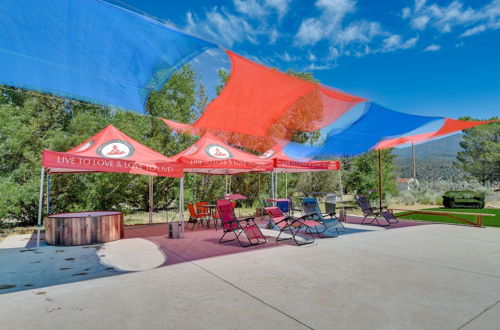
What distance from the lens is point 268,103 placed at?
5965 millimetres

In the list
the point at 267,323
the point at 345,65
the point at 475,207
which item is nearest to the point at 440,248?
the point at 267,323

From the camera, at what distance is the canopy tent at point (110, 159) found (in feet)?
21.4

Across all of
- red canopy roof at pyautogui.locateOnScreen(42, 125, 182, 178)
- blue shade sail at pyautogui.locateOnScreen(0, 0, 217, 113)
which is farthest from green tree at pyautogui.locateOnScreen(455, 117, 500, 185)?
blue shade sail at pyautogui.locateOnScreen(0, 0, 217, 113)

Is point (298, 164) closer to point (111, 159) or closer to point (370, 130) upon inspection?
point (370, 130)

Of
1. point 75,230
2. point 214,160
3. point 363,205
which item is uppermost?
point 214,160

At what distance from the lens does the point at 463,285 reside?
12.7ft

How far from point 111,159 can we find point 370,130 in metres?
6.92

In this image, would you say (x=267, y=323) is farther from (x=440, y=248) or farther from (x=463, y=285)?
(x=440, y=248)

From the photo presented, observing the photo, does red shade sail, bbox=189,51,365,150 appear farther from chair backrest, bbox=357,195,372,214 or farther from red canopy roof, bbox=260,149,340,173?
chair backrest, bbox=357,195,372,214

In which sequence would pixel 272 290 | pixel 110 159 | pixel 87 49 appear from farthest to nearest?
pixel 110 159 < pixel 272 290 < pixel 87 49

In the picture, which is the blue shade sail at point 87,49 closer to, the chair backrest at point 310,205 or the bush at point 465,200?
the chair backrest at point 310,205

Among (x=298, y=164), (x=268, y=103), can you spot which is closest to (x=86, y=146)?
(x=268, y=103)

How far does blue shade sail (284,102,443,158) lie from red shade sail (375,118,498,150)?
56 cm

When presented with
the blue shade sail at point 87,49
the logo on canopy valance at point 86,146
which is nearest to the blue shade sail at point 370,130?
the blue shade sail at point 87,49
